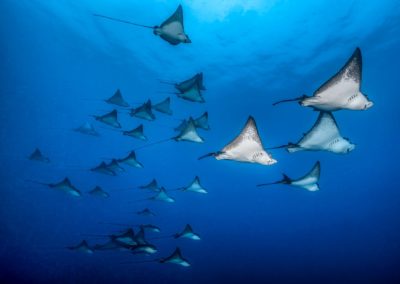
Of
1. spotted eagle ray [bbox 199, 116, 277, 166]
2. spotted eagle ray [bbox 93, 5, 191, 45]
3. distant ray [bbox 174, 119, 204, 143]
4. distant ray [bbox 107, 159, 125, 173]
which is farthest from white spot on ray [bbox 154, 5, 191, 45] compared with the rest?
distant ray [bbox 107, 159, 125, 173]

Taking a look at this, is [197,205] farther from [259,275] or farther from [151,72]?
[151,72]

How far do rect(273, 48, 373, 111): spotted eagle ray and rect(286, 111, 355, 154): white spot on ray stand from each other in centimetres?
18

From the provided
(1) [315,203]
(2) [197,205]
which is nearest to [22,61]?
(2) [197,205]

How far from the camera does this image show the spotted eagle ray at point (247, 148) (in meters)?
4.25

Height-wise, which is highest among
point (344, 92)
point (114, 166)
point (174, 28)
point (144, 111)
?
point (144, 111)

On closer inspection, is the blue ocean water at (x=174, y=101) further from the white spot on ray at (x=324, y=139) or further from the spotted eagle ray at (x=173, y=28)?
the white spot on ray at (x=324, y=139)

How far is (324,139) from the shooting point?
15.1 ft

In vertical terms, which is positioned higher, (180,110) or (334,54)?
(180,110)

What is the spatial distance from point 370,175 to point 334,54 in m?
43.1

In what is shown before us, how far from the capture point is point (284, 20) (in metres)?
17.3

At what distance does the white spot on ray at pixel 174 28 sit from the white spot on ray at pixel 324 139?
367cm

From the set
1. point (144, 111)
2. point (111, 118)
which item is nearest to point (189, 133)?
point (144, 111)

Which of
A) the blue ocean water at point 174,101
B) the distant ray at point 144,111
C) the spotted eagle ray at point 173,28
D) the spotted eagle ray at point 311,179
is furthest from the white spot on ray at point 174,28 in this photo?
the blue ocean water at point 174,101

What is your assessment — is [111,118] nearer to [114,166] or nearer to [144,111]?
[114,166]
